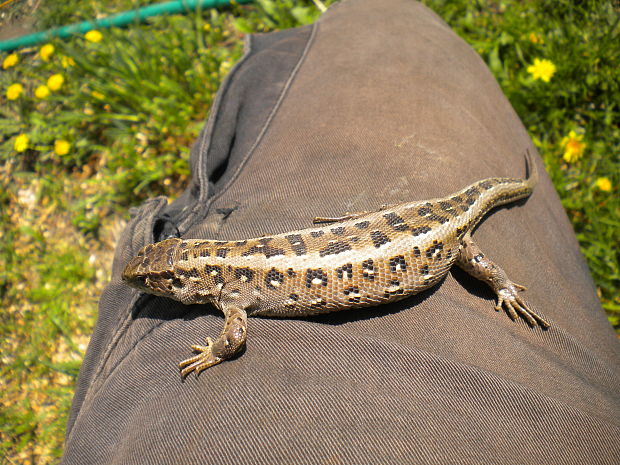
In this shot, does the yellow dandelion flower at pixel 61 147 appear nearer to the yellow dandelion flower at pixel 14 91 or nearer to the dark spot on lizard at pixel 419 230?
the yellow dandelion flower at pixel 14 91

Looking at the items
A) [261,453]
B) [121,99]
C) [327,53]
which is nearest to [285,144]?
[327,53]

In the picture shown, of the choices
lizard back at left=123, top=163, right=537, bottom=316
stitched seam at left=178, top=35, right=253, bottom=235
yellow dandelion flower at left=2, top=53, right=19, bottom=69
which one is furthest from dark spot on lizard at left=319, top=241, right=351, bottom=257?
yellow dandelion flower at left=2, top=53, right=19, bottom=69

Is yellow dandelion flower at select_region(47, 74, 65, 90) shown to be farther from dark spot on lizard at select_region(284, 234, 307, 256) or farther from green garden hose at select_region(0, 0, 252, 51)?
dark spot on lizard at select_region(284, 234, 307, 256)

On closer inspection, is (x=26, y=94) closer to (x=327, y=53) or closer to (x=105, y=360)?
(x=327, y=53)

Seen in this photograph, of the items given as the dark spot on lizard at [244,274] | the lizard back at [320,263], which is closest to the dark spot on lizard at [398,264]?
the lizard back at [320,263]

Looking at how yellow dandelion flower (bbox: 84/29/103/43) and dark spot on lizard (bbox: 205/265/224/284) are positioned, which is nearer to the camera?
dark spot on lizard (bbox: 205/265/224/284)
